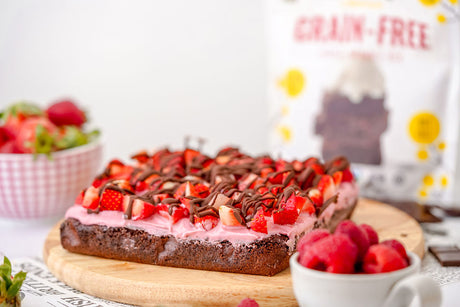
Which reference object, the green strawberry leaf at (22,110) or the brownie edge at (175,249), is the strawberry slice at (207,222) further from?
the green strawberry leaf at (22,110)

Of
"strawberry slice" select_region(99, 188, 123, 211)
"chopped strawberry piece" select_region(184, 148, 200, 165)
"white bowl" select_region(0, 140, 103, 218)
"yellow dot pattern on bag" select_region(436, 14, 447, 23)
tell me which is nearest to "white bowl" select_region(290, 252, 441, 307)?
"strawberry slice" select_region(99, 188, 123, 211)

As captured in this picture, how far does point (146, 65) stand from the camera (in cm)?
411

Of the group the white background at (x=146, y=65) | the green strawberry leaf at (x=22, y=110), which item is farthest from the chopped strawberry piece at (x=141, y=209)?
the white background at (x=146, y=65)

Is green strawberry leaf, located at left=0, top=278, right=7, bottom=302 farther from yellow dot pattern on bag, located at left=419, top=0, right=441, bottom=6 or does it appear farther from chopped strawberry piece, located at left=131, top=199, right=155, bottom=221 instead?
yellow dot pattern on bag, located at left=419, top=0, right=441, bottom=6

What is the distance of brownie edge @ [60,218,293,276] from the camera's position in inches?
76.5

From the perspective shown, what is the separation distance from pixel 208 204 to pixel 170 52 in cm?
222

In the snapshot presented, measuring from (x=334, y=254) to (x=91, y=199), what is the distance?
0.99 metres

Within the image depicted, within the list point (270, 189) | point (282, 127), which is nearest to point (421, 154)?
point (282, 127)

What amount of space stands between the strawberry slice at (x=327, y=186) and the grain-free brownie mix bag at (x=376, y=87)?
90cm

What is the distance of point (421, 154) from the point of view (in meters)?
3.06

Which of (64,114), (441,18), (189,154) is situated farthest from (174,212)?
(441,18)

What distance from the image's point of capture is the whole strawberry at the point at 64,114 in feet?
9.59

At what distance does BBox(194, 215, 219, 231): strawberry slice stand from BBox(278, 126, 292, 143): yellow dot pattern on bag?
1387 millimetres

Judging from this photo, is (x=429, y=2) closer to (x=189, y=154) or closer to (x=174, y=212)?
(x=189, y=154)
